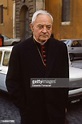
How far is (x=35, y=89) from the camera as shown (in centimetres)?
257

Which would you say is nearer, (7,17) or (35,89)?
(35,89)

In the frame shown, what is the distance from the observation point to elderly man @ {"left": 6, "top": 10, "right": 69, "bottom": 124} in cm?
257

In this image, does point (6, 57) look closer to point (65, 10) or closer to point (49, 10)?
point (65, 10)

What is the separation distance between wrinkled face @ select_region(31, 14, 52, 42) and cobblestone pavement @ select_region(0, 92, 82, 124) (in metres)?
3.13

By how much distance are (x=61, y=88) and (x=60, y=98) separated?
0.10 meters

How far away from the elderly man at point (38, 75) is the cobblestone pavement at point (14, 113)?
2.91m

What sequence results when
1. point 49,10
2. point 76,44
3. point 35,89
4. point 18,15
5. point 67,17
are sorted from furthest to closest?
point 18,15 < point 49,10 < point 67,17 < point 76,44 < point 35,89

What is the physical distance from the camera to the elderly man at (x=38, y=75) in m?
2.57

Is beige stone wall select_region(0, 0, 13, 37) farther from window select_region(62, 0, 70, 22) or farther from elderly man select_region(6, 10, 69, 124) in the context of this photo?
Result: elderly man select_region(6, 10, 69, 124)

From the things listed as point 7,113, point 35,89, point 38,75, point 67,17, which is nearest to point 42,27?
point 38,75

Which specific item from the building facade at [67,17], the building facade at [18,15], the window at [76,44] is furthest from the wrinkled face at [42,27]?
the building facade at [18,15]

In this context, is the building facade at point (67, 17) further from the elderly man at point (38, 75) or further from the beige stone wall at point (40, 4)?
the elderly man at point (38, 75)

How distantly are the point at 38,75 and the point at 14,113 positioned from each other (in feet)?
12.0

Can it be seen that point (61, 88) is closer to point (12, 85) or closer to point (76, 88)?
point (12, 85)
